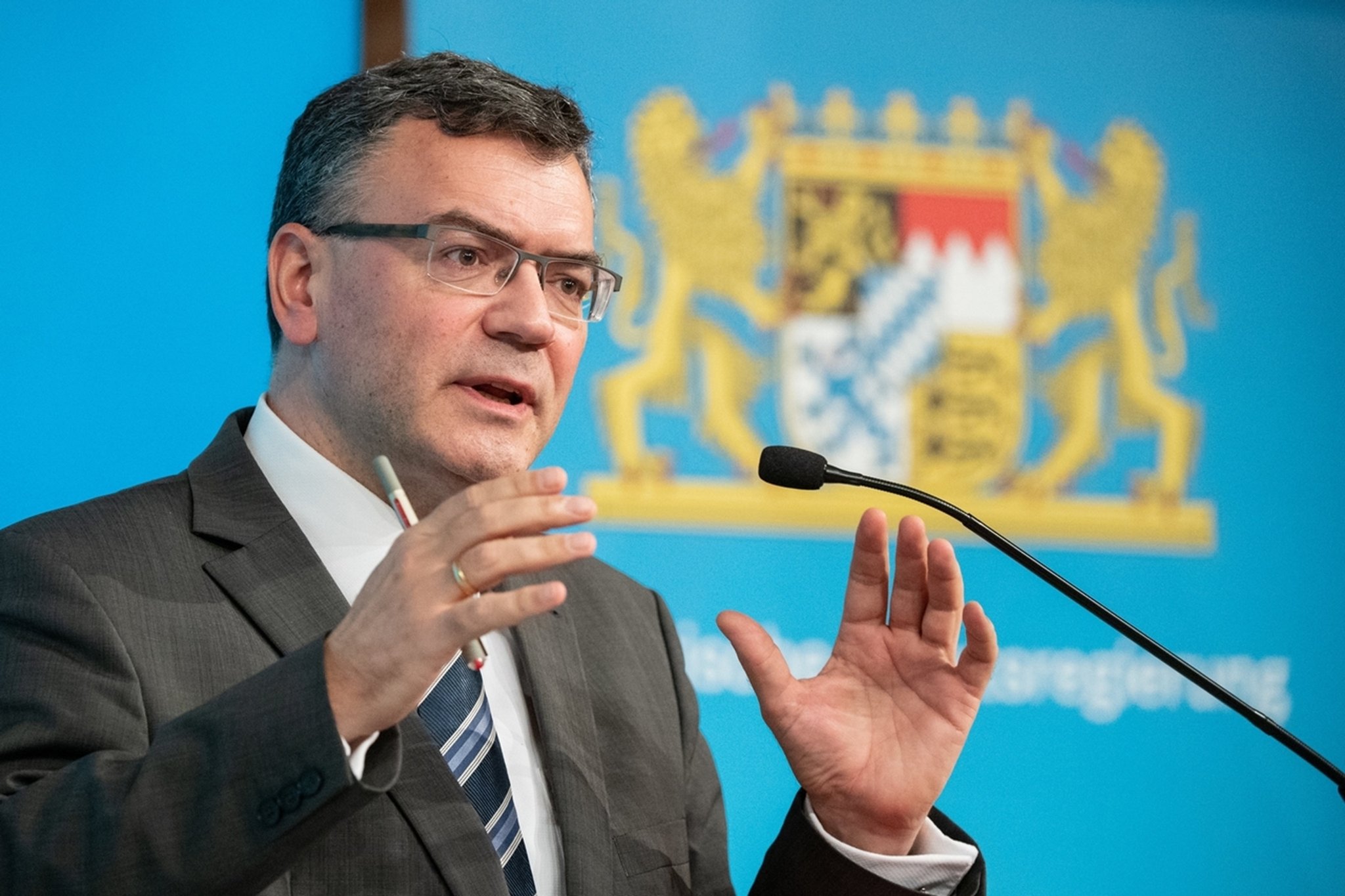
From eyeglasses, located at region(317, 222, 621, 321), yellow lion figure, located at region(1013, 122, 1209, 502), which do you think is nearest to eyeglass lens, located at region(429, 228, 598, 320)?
eyeglasses, located at region(317, 222, 621, 321)

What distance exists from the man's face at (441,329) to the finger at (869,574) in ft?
1.63

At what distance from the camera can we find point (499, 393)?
2.04 meters

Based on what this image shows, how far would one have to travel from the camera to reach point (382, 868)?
5.57ft

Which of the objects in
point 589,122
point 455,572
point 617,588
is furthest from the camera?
point 589,122

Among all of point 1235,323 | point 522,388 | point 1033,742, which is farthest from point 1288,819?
point 522,388

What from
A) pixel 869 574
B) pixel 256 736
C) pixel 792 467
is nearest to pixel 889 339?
pixel 869 574

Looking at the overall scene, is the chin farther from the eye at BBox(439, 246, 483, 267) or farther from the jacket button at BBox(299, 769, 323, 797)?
the jacket button at BBox(299, 769, 323, 797)

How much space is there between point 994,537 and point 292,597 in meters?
0.93

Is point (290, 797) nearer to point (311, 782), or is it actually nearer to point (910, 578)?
point (311, 782)

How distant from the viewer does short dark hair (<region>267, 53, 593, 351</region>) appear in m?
2.11

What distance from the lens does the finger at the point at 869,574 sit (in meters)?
1.88

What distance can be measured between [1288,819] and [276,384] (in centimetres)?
253

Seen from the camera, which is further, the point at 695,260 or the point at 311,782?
the point at 695,260

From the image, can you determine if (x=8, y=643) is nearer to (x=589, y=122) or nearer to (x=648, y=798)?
(x=648, y=798)
